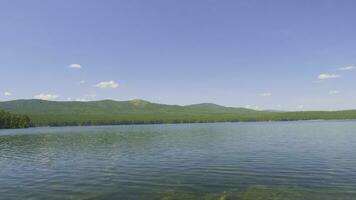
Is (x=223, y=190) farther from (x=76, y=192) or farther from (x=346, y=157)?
(x=346, y=157)

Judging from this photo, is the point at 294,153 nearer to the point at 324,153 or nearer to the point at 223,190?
the point at 324,153

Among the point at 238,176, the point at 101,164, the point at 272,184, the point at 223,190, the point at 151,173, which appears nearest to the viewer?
the point at 223,190

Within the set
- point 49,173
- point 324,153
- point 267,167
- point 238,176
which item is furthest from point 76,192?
point 324,153

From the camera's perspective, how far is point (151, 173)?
138 ft

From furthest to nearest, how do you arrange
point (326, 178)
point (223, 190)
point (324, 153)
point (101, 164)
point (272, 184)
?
point (324, 153), point (101, 164), point (326, 178), point (272, 184), point (223, 190)

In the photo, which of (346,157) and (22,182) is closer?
(22,182)

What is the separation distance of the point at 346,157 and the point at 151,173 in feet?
100

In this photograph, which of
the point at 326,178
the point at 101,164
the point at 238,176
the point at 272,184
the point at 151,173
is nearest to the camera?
the point at 272,184

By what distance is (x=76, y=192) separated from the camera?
1281 inches

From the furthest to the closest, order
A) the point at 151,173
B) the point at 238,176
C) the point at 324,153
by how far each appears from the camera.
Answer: the point at 324,153, the point at 151,173, the point at 238,176

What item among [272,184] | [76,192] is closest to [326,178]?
[272,184]

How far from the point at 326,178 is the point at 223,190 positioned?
1255 centimetres

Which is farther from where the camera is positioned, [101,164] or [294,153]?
[294,153]

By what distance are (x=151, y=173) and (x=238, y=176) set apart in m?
10.8
